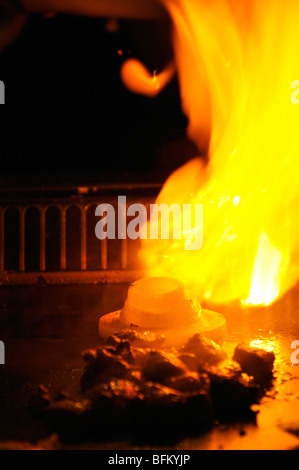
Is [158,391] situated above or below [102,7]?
below

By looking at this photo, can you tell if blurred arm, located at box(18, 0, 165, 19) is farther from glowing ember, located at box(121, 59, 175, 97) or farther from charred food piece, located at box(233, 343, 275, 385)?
charred food piece, located at box(233, 343, 275, 385)

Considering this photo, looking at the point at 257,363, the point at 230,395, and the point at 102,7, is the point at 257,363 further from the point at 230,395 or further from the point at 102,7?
the point at 102,7

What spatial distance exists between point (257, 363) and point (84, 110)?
5780mm

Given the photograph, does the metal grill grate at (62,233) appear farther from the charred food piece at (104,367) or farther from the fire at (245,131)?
the charred food piece at (104,367)

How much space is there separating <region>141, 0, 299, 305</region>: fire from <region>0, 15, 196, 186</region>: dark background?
158cm

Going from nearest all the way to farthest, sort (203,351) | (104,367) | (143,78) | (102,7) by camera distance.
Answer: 1. (104,367)
2. (203,351)
3. (102,7)
4. (143,78)

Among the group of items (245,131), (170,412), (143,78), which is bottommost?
(170,412)

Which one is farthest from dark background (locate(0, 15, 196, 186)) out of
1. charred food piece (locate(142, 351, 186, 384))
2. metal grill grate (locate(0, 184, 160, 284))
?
charred food piece (locate(142, 351, 186, 384))

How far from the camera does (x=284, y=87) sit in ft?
18.6

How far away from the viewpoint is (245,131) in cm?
573

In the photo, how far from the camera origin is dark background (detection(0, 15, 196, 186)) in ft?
23.8

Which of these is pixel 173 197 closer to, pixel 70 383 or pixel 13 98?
pixel 13 98

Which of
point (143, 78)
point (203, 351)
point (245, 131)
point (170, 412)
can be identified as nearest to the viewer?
point (170, 412)

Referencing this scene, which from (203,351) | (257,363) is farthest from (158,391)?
(257,363)
